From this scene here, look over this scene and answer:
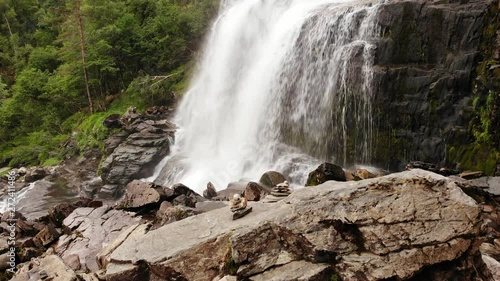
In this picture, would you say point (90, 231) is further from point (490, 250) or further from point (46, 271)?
point (490, 250)

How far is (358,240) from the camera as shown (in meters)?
5.55

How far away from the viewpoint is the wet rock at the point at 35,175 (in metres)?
26.2

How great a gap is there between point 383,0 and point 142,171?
15.4 metres

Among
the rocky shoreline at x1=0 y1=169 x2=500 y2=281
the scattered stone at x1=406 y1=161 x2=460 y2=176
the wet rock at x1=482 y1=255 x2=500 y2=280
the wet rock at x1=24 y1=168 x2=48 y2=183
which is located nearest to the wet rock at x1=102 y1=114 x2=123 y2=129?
the wet rock at x1=24 y1=168 x2=48 y2=183

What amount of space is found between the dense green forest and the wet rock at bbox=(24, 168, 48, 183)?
284 cm

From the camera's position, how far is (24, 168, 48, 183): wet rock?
86.0 feet

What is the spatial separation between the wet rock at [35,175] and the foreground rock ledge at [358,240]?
23700 mm

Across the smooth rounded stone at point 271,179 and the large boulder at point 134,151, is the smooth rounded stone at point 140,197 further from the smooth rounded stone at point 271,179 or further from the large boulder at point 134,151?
the large boulder at point 134,151

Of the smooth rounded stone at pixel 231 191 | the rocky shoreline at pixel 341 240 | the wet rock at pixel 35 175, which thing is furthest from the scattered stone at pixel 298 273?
the wet rock at pixel 35 175

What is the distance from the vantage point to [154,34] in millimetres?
31906

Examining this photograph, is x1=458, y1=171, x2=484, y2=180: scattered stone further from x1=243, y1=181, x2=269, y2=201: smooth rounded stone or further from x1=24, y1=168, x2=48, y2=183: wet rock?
x1=24, y1=168, x2=48, y2=183: wet rock

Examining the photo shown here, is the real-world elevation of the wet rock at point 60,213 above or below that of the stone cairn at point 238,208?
below

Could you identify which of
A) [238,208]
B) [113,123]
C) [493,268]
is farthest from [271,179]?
[113,123]

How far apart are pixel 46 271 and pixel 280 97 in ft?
44.0
